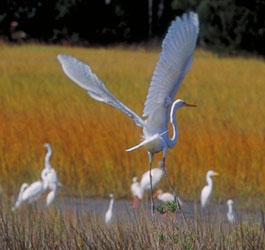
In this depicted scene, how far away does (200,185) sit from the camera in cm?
1015

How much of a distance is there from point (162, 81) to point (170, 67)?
0.30ft

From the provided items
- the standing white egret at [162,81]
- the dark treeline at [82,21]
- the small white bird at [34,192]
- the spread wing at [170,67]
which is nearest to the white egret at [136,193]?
the small white bird at [34,192]

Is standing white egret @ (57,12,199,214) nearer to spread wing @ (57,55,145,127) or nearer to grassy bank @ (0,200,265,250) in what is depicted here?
spread wing @ (57,55,145,127)

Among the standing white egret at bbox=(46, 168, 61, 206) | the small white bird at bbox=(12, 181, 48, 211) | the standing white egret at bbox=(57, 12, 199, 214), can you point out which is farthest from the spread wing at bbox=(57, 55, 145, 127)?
the standing white egret at bbox=(46, 168, 61, 206)

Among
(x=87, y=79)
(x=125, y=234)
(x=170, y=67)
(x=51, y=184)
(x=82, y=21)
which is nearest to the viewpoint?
(x=170, y=67)

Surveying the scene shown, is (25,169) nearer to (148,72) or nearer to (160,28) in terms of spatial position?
(148,72)

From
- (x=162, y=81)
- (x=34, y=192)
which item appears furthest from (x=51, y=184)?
(x=162, y=81)

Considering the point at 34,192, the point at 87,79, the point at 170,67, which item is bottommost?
the point at 34,192

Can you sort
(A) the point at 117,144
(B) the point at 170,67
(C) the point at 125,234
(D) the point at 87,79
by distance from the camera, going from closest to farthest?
(B) the point at 170,67 → (D) the point at 87,79 → (C) the point at 125,234 → (A) the point at 117,144

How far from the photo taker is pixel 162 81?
480 centimetres

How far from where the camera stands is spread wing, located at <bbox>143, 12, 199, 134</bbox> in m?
4.61

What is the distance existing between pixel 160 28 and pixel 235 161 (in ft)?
124

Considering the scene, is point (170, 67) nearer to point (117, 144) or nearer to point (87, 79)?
point (87, 79)

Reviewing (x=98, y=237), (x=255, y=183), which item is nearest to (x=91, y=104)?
(x=255, y=183)
